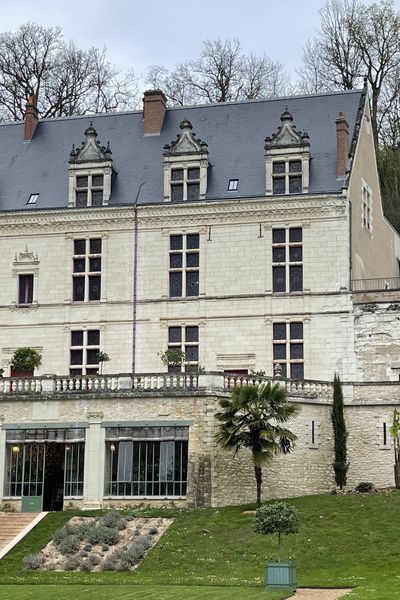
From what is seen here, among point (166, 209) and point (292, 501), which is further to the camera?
point (166, 209)

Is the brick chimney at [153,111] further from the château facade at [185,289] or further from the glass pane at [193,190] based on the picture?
the glass pane at [193,190]


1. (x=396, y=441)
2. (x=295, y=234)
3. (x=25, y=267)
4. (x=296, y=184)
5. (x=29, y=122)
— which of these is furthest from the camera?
(x=29, y=122)

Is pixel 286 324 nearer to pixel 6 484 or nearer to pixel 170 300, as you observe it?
pixel 170 300

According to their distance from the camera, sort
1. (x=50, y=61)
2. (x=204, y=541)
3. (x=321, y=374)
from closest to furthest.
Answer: (x=204, y=541) < (x=321, y=374) < (x=50, y=61)

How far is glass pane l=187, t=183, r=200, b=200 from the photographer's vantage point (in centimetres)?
3644

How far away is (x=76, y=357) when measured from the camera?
36.2 metres

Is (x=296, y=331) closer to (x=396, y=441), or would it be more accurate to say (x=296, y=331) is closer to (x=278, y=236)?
(x=278, y=236)

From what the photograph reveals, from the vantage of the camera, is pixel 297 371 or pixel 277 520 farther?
pixel 297 371

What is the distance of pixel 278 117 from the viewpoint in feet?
126

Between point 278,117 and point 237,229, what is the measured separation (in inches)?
192

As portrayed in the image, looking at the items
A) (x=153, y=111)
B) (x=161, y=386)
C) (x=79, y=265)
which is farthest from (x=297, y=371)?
(x=153, y=111)

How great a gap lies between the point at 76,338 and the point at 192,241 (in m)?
4.64

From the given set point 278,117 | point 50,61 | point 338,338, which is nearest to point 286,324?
point 338,338

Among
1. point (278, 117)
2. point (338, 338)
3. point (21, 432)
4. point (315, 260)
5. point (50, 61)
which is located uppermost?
point (50, 61)
